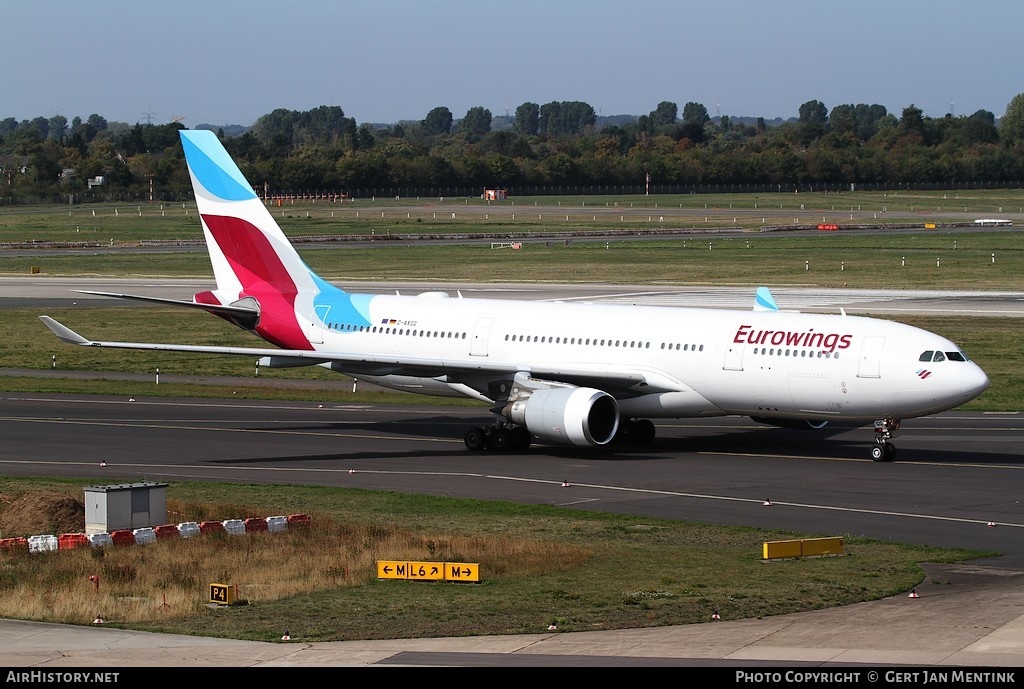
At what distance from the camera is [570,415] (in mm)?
44375

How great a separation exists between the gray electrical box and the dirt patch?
137 cm

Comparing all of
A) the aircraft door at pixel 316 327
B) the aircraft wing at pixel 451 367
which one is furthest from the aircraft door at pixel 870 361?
the aircraft door at pixel 316 327

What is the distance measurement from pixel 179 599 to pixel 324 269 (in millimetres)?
96060

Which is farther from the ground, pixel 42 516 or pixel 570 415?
pixel 570 415

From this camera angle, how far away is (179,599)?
26219mm

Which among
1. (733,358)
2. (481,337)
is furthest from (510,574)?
(481,337)

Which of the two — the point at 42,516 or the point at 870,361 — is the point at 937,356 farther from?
the point at 42,516

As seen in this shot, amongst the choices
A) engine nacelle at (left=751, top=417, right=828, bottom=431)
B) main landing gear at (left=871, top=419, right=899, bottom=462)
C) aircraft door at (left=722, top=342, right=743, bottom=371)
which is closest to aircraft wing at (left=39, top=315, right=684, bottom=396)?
aircraft door at (left=722, top=342, right=743, bottom=371)

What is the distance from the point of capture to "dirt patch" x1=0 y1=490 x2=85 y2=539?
3353 centimetres

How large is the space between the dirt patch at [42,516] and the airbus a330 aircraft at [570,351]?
999cm

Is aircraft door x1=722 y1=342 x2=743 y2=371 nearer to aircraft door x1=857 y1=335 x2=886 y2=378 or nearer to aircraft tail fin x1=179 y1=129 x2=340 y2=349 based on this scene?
aircraft door x1=857 y1=335 x2=886 y2=378

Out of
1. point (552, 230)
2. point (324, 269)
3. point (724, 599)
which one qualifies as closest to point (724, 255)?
point (324, 269)

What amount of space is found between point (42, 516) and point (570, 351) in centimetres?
1882

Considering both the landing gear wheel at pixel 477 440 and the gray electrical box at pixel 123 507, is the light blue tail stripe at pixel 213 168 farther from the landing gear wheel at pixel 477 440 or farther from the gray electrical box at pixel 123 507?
the gray electrical box at pixel 123 507
